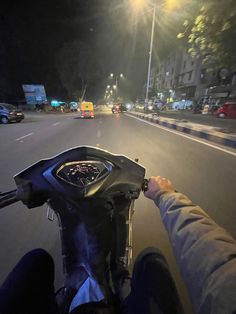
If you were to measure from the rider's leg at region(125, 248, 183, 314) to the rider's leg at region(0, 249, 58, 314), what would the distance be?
0.51m

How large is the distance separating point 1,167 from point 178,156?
528 centimetres

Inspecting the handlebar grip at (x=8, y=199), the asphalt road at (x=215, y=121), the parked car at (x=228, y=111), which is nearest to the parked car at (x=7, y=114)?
the asphalt road at (x=215, y=121)

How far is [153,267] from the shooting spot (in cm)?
132

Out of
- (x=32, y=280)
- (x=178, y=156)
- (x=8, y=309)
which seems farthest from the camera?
(x=178, y=156)

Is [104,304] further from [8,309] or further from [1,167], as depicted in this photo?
[1,167]

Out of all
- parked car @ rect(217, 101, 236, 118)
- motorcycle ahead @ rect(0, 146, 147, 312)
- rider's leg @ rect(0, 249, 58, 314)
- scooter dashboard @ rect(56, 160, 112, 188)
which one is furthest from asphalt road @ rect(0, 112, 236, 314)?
parked car @ rect(217, 101, 236, 118)

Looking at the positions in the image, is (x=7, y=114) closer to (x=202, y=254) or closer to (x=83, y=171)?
(x=83, y=171)

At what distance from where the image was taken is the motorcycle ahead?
4.64 ft

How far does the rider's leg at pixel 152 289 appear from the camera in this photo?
3.90 ft

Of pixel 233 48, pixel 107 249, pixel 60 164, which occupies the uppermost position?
pixel 233 48

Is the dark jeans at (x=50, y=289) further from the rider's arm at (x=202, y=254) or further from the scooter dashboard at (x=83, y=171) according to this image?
the scooter dashboard at (x=83, y=171)

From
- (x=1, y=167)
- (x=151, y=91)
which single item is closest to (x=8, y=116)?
(x=1, y=167)

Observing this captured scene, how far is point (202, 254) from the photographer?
1025mm

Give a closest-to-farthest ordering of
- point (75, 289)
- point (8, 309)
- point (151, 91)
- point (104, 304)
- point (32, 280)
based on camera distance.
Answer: point (8, 309) → point (32, 280) → point (104, 304) → point (75, 289) → point (151, 91)
